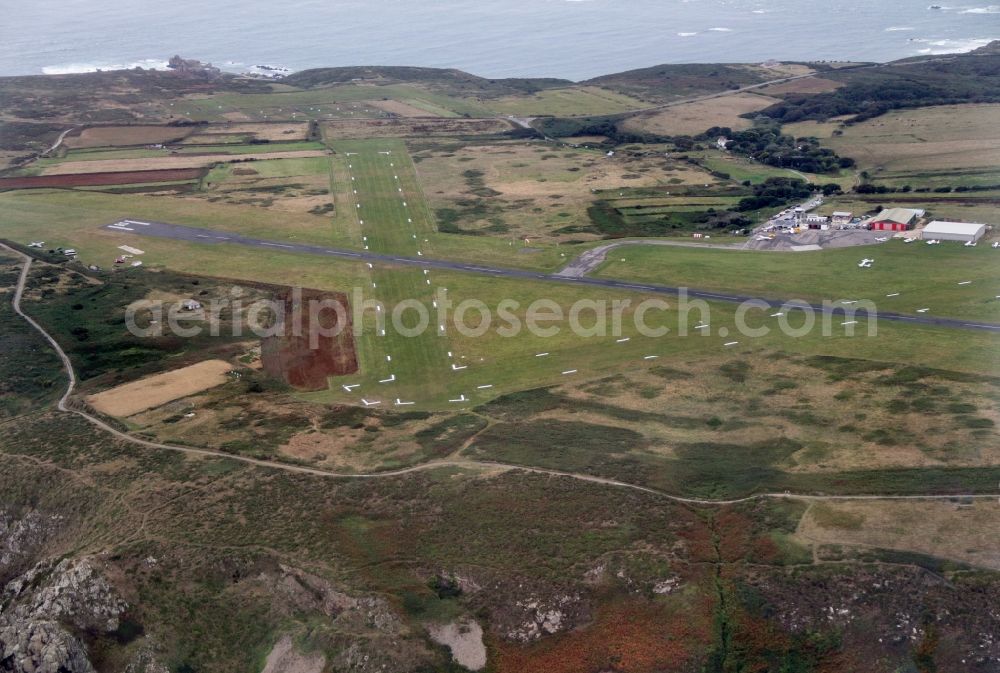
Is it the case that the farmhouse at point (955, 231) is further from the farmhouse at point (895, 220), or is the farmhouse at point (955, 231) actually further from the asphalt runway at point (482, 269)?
the asphalt runway at point (482, 269)

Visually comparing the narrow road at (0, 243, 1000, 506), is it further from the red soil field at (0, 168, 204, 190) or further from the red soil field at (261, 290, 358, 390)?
the red soil field at (0, 168, 204, 190)

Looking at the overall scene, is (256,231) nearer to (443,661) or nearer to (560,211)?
(560,211)

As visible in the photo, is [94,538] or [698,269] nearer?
[94,538]

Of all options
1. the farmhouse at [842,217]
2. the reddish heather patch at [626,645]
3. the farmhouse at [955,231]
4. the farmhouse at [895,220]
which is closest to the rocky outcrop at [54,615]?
the reddish heather patch at [626,645]

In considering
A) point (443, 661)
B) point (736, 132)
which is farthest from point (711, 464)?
point (736, 132)

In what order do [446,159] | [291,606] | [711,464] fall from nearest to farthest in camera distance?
1. [291,606]
2. [711,464]
3. [446,159]

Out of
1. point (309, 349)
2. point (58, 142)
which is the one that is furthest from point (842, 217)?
point (58, 142)

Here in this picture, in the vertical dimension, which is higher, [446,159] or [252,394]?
[446,159]
